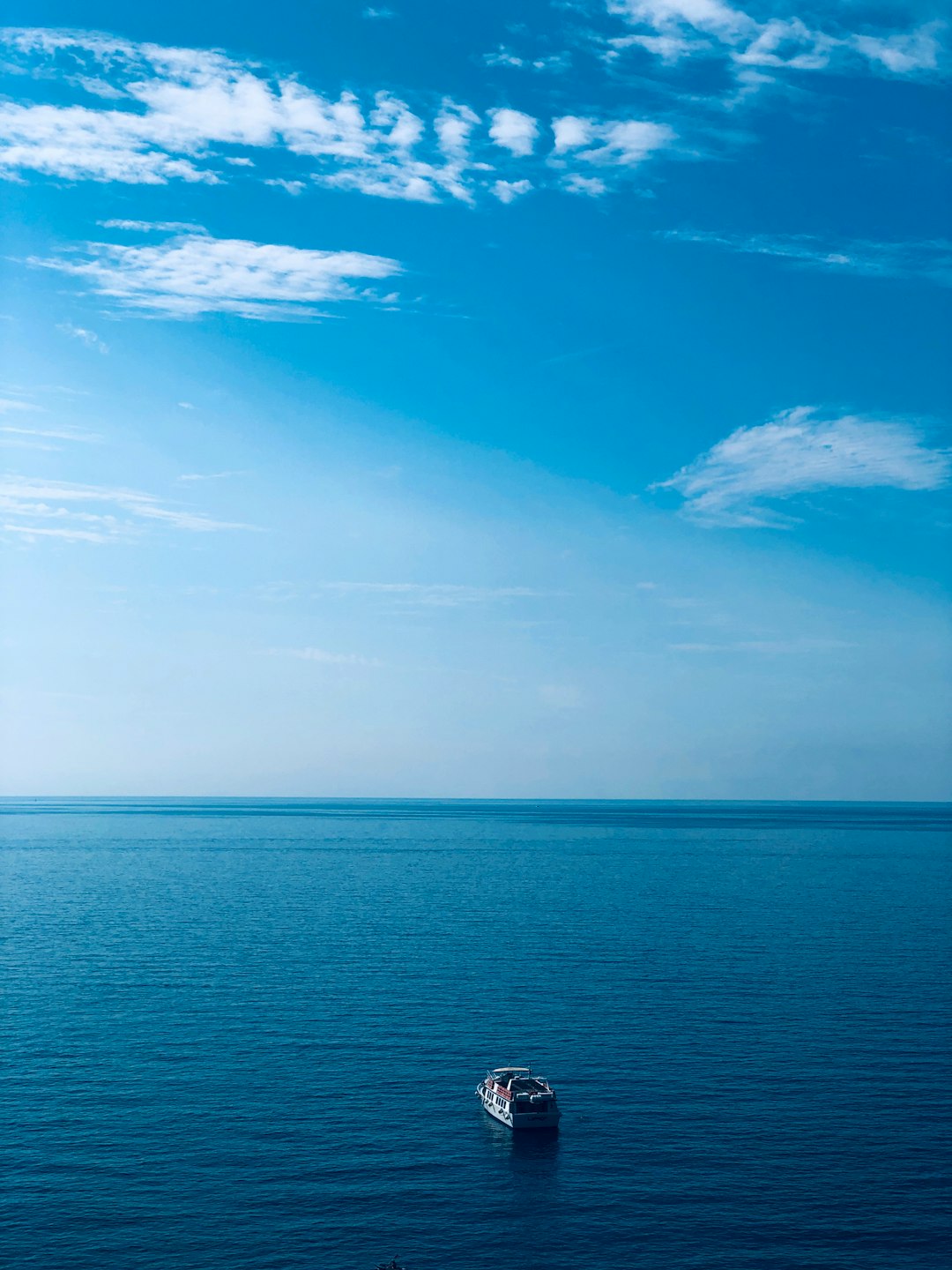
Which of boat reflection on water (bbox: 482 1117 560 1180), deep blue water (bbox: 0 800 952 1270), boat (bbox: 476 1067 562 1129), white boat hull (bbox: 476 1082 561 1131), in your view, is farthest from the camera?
boat (bbox: 476 1067 562 1129)

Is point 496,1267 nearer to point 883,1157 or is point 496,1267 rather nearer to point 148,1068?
point 883,1157

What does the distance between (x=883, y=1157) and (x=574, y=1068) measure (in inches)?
1035

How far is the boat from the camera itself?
73312 mm

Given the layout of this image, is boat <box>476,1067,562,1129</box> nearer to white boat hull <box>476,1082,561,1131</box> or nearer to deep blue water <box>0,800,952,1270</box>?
white boat hull <box>476,1082,561,1131</box>

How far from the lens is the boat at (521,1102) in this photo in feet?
241

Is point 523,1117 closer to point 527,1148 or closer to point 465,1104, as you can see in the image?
point 527,1148

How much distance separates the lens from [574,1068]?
8675cm

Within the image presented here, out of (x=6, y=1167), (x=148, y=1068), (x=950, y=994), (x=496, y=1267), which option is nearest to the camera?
(x=496, y=1267)

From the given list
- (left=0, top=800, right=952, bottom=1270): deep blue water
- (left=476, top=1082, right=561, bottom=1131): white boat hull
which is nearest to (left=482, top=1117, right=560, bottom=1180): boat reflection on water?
(left=0, top=800, right=952, bottom=1270): deep blue water

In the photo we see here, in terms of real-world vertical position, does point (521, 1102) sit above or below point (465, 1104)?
above

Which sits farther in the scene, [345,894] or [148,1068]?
[345,894]

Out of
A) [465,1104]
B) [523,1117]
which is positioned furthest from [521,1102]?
[465,1104]

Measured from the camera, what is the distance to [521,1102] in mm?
73438

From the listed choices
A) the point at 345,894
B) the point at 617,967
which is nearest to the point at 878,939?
the point at 617,967
